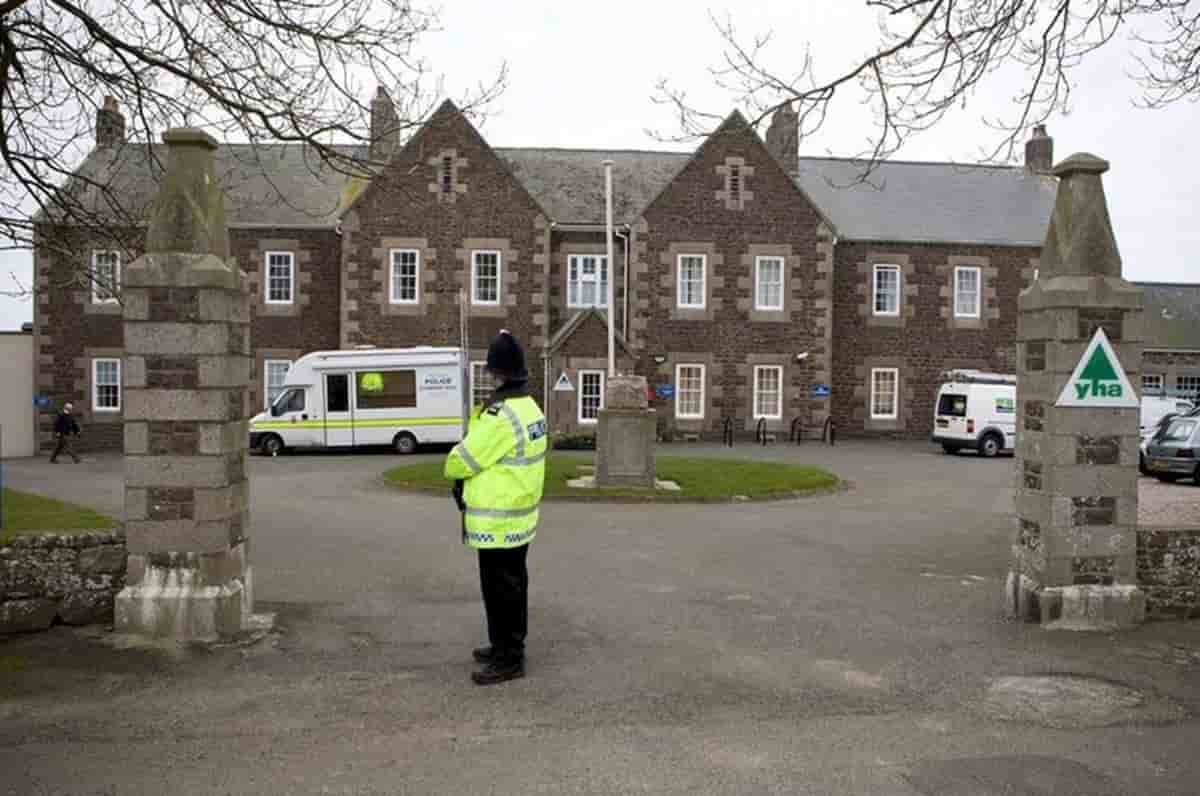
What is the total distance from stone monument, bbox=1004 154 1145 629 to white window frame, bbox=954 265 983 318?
1149 inches

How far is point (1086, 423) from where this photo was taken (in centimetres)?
822

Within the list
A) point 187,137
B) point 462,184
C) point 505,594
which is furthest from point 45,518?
point 462,184

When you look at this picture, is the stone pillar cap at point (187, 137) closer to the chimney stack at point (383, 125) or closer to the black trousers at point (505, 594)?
the chimney stack at point (383, 125)

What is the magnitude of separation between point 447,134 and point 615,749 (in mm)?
29862

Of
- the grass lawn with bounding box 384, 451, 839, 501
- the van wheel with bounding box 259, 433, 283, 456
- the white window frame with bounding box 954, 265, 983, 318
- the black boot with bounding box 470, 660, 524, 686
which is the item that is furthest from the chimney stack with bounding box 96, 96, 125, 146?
the white window frame with bounding box 954, 265, 983, 318

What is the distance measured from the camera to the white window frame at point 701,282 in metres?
33.9

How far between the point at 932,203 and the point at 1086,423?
31.6 m

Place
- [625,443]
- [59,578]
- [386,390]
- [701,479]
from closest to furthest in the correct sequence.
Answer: [59,578] < [625,443] < [701,479] < [386,390]

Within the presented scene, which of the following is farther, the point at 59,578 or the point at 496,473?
the point at 59,578

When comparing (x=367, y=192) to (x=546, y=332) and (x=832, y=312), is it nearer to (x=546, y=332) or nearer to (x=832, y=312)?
(x=546, y=332)

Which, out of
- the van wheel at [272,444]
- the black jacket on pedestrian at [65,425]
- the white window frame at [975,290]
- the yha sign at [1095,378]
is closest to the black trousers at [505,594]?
the yha sign at [1095,378]

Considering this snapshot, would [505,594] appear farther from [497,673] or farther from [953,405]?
[953,405]

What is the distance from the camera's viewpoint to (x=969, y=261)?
119ft

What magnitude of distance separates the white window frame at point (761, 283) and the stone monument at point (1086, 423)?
26017mm
